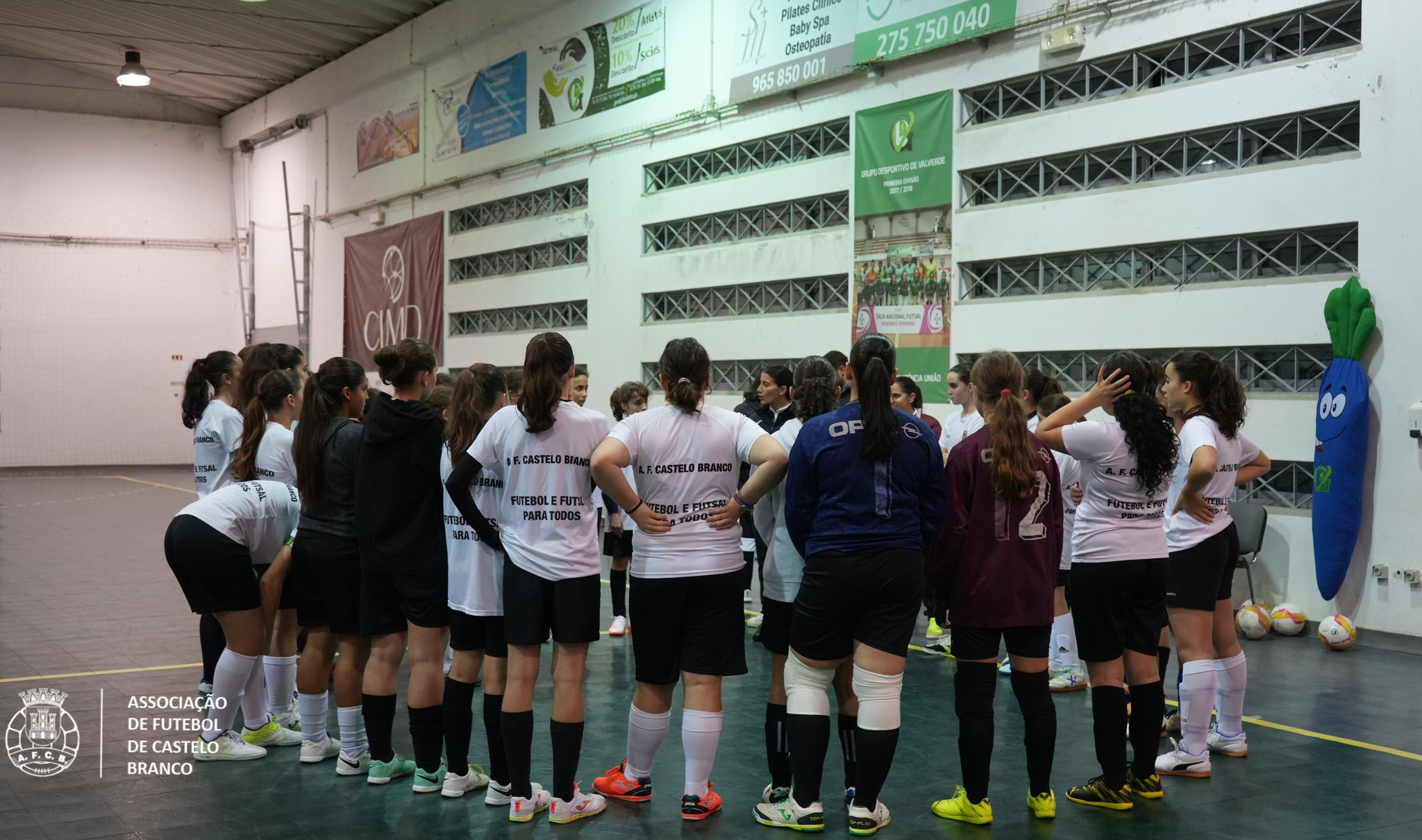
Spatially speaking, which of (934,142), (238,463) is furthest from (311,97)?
(238,463)

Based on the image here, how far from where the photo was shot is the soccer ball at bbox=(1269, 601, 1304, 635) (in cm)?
795

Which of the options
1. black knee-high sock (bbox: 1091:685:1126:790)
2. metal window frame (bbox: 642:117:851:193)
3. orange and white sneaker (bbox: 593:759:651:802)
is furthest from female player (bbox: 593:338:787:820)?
metal window frame (bbox: 642:117:851:193)

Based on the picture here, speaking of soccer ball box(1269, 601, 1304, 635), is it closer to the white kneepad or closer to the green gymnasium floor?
the green gymnasium floor

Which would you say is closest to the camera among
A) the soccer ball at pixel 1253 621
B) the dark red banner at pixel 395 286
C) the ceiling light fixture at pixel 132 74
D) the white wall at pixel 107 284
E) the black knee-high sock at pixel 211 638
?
the black knee-high sock at pixel 211 638

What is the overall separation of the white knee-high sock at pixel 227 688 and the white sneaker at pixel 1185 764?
380 cm

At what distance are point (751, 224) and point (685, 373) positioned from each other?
8.85m

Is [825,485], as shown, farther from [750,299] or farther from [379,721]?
[750,299]

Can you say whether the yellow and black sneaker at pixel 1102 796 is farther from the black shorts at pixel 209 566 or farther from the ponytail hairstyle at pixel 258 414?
the ponytail hairstyle at pixel 258 414

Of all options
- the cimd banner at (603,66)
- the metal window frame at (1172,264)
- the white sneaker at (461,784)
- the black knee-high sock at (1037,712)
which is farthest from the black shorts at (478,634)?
the cimd banner at (603,66)

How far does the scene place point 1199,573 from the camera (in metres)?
4.76

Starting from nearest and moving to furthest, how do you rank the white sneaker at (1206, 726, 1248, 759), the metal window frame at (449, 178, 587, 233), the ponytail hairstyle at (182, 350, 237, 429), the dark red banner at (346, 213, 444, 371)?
1. the white sneaker at (1206, 726, 1248, 759)
2. the ponytail hairstyle at (182, 350, 237, 429)
3. the metal window frame at (449, 178, 587, 233)
4. the dark red banner at (346, 213, 444, 371)

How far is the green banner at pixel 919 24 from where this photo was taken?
9.80 meters

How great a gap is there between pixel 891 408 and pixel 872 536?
1.45ft

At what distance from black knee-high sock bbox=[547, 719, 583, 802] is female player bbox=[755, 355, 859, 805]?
28.1 inches
